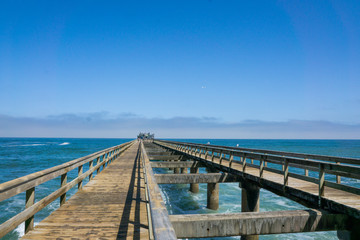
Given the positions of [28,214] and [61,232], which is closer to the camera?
[28,214]

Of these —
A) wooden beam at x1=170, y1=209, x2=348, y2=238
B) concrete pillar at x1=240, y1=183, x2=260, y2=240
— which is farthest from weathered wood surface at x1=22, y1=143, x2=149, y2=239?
concrete pillar at x1=240, y1=183, x2=260, y2=240

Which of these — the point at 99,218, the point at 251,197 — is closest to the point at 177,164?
the point at 251,197

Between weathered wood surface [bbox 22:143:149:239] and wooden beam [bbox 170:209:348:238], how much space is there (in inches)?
34.7

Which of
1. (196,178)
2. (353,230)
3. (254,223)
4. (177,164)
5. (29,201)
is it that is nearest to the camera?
(29,201)

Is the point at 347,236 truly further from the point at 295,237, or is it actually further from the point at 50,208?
the point at 50,208

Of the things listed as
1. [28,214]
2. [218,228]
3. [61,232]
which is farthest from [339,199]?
[28,214]

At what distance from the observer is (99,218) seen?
5.31m

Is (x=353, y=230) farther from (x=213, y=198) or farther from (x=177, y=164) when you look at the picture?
(x=177, y=164)

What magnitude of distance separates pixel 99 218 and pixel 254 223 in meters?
3.31

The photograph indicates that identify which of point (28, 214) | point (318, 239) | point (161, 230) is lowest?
point (318, 239)

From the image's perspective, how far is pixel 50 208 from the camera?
53.5 feet

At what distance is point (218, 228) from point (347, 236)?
10.0 ft

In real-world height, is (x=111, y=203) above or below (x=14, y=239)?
above

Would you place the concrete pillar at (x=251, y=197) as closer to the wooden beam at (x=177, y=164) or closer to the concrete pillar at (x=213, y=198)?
the concrete pillar at (x=213, y=198)
